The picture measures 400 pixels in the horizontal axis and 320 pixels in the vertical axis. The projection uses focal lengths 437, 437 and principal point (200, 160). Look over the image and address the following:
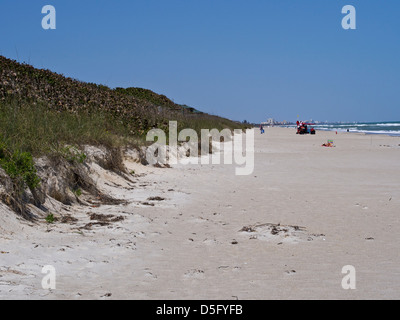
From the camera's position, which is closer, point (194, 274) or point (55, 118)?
point (194, 274)

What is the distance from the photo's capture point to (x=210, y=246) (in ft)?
17.3

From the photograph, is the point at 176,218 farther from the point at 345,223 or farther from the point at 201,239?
the point at 345,223

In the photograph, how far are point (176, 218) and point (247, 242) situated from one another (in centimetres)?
171

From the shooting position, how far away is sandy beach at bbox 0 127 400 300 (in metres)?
3.81

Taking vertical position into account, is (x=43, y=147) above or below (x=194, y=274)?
above

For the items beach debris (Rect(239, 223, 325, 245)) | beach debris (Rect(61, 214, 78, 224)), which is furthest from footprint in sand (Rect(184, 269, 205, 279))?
beach debris (Rect(61, 214, 78, 224))

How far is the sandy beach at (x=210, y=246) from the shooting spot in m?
3.81

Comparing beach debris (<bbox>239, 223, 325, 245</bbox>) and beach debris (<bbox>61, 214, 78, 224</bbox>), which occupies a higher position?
beach debris (<bbox>61, 214, 78, 224</bbox>)

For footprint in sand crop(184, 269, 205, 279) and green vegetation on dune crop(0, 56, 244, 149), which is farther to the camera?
green vegetation on dune crop(0, 56, 244, 149)

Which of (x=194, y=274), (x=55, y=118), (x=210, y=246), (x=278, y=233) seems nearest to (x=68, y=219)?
(x=210, y=246)

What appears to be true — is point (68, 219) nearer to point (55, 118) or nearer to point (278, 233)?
point (278, 233)

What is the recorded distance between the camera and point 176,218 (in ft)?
22.4

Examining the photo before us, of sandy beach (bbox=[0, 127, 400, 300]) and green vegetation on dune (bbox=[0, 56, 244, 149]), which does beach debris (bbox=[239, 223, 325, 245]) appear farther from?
green vegetation on dune (bbox=[0, 56, 244, 149])
